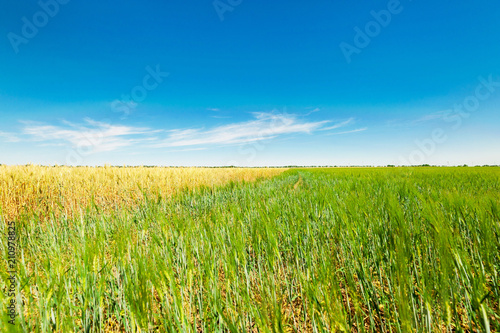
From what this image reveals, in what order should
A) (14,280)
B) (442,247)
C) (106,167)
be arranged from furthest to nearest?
(106,167)
(14,280)
(442,247)

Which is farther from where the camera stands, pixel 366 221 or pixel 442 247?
pixel 366 221

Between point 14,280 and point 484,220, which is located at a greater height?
point 484,220

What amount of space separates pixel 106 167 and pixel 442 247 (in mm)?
11287

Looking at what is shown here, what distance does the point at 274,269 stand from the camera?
166 cm

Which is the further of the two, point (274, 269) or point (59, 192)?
point (59, 192)

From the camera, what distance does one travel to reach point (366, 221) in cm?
239

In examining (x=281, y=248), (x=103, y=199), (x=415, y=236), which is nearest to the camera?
(x=415, y=236)

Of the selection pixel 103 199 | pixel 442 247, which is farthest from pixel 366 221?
pixel 103 199

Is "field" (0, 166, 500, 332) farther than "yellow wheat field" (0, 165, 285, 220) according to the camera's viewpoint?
No

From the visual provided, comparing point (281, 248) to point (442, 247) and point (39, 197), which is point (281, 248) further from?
point (39, 197)

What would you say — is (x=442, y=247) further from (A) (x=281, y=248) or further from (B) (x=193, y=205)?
(B) (x=193, y=205)

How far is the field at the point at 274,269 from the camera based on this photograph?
102cm

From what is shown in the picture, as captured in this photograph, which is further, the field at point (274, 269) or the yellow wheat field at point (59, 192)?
the yellow wheat field at point (59, 192)

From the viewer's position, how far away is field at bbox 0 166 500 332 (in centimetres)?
102
